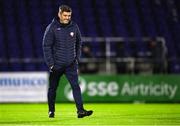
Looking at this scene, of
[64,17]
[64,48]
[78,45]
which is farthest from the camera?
[78,45]

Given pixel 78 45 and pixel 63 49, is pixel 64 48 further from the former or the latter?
pixel 78 45

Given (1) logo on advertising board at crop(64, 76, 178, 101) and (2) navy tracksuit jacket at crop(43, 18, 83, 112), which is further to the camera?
(1) logo on advertising board at crop(64, 76, 178, 101)

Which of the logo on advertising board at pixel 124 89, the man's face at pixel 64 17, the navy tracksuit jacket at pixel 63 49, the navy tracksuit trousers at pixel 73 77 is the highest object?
the man's face at pixel 64 17

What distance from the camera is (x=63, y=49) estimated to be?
12742 millimetres

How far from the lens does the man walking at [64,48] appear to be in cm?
1263

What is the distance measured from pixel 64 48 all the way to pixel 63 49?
32mm

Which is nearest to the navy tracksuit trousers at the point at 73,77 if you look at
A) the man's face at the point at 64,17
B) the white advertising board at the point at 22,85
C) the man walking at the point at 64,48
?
the man walking at the point at 64,48

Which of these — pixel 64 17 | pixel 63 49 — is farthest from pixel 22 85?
pixel 64 17

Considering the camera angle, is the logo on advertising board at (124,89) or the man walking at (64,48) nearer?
the man walking at (64,48)

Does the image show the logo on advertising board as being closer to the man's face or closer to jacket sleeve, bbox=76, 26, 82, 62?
jacket sleeve, bbox=76, 26, 82, 62

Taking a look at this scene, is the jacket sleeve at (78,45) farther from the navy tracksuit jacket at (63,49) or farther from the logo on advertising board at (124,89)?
the logo on advertising board at (124,89)

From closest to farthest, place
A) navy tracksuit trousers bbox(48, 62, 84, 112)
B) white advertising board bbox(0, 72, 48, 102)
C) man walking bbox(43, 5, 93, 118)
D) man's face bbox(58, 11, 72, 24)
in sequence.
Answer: man's face bbox(58, 11, 72, 24) → man walking bbox(43, 5, 93, 118) → navy tracksuit trousers bbox(48, 62, 84, 112) → white advertising board bbox(0, 72, 48, 102)

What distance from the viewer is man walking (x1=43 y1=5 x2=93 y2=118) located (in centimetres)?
1263

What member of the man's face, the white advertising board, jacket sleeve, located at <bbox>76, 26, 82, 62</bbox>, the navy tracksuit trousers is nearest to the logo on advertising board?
the white advertising board
